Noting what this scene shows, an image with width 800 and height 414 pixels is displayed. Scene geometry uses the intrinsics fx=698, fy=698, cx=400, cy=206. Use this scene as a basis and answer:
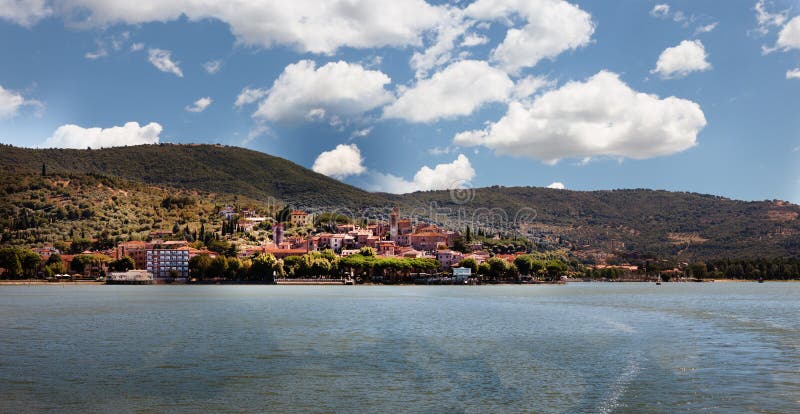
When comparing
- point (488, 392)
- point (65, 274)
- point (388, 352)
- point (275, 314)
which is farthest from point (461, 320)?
point (65, 274)

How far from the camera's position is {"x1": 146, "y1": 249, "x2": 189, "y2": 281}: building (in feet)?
471

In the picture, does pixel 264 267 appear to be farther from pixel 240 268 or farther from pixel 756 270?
pixel 756 270

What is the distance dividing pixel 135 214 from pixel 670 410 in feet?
593

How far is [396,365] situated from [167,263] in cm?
12585

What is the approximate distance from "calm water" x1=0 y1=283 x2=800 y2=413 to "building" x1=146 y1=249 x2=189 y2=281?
316 ft

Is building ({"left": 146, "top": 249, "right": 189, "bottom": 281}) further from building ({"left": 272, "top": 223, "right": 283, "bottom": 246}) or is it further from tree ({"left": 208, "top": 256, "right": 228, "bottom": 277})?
building ({"left": 272, "top": 223, "right": 283, "bottom": 246})

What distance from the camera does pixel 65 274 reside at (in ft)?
436

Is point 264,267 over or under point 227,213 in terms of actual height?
under

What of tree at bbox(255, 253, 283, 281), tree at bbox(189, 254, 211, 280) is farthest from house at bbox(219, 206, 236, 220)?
tree at bbox(255, 253, 283, 281)

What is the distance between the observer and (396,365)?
2770cm

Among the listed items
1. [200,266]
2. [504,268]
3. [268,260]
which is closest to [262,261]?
[268,260]

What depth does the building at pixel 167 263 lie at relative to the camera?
471ft

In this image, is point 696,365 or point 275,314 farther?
point 275,314

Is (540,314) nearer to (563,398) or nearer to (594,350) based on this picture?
(594,350)
